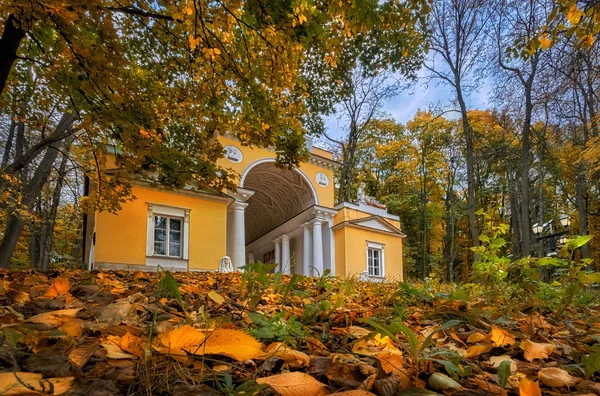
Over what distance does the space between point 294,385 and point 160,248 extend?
12.2 m

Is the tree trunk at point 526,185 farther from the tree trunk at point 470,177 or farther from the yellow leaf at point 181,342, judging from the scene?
the yellow leaf at point 181,342

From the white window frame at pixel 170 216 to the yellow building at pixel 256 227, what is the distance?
0.03m

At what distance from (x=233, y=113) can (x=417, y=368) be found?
4.51 m

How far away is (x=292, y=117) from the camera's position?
202 inches

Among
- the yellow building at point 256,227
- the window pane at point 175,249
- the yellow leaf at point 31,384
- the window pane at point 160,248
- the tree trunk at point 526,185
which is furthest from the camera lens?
the window pane at point 175,249

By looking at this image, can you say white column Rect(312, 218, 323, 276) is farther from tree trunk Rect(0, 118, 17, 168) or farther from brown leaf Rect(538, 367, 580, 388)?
brown leaf Rect(538, 367, 580, 388)

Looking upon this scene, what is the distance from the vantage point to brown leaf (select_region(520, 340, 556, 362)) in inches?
53.1

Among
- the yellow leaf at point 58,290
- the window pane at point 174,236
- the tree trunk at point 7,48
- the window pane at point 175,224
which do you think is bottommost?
the yellow leaf at point 58,290

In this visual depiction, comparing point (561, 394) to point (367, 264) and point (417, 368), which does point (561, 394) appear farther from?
point (367, 264)

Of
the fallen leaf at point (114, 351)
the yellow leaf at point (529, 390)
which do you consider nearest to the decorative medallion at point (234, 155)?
the fallen leaf at point (114, 351)

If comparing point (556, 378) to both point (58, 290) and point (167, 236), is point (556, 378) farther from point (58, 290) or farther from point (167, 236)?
point (167, 236)

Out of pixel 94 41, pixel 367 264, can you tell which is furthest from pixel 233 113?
pixel 367 264

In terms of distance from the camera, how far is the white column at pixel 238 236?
1424cm

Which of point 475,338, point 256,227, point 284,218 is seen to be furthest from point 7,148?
point 475,338
